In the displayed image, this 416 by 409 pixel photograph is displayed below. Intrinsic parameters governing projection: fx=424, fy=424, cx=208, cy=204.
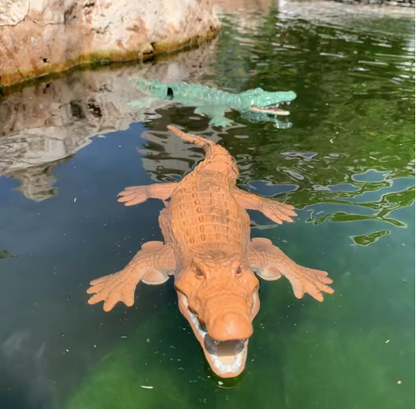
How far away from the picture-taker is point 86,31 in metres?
11.5

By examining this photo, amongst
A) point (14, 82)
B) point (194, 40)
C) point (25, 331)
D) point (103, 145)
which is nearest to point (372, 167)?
point (103, 145)

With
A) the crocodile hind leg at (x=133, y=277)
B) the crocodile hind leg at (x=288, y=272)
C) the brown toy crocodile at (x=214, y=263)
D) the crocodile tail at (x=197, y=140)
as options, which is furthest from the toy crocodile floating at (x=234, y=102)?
the crocodile hind leg at (x=133, y=277)

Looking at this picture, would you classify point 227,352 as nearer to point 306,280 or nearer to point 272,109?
point 306,280

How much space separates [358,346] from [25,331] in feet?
8.60

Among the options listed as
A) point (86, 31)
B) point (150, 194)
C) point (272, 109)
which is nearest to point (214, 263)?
point (150, 194)

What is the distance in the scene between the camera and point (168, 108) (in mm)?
8328

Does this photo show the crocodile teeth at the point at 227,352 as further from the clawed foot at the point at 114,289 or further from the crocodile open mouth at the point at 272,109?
the crocodile open mouth at the point at 272,109

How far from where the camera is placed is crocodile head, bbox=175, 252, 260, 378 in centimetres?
251

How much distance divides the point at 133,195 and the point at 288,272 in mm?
2140

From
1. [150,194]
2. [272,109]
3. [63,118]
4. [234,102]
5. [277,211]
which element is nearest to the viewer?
[277,211]

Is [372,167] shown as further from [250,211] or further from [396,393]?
[396,393]

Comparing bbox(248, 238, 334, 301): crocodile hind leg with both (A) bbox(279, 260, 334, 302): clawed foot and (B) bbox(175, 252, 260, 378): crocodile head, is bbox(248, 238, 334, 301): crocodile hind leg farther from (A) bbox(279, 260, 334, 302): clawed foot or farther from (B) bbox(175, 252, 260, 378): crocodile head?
(B) bbox(175, 252, 260, 378): crocodile head

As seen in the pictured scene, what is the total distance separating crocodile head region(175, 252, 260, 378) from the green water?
0.39m

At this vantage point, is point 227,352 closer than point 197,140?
Yes
